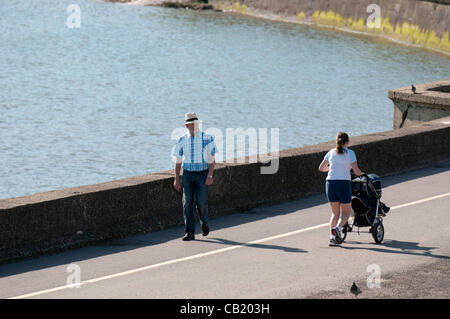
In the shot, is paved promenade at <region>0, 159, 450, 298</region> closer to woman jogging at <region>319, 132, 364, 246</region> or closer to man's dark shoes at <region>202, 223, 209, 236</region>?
man's dark shoes at <region>202, 223, 209, 236</region>

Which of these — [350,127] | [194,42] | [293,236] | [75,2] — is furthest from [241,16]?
[293,236]

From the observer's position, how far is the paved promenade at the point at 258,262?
1078 centimetres

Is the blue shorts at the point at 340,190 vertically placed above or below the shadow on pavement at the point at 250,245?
above

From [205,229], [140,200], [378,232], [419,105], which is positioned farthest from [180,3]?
[378,232]

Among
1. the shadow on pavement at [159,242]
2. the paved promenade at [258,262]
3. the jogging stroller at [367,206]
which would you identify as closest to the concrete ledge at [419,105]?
the shadow on pavement at [159,242]

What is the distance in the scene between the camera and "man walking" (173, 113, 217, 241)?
13281 mm

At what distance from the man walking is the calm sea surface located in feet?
63.2

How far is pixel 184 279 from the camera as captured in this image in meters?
11.2

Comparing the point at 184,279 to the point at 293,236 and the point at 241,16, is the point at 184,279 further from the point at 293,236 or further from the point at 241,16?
the point at 241,16

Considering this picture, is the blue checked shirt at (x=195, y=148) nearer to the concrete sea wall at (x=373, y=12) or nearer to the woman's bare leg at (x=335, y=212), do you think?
the woman's bare leg at (x=335, y=212)

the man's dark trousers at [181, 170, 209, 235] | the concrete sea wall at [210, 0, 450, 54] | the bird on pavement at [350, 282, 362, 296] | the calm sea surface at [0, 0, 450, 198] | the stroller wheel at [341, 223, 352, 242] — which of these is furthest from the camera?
the concrete sea wall at [210, 0, 450, 54]

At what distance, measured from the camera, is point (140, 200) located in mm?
14086

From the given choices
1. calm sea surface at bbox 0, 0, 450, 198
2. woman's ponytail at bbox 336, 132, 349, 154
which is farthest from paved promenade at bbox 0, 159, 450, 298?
calm sea surface at bbox 0, 0, 450, 198

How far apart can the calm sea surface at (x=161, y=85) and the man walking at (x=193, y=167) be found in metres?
19.3
